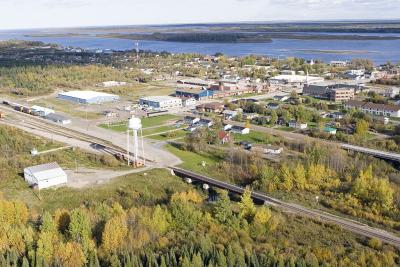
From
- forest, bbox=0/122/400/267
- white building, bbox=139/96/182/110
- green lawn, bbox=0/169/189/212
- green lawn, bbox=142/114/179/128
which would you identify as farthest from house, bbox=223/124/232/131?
forest, bbox=0/122/400/267

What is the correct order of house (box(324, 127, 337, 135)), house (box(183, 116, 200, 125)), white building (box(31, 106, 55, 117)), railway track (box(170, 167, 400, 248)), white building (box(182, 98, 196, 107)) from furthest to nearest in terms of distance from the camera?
white building (box(182, 98, 196, 107)) < white building (box(31, 106, 55, 117)) < house (box(183, 116, 200, 125)) < house (box(324, 127, 337, 135)) < railway track (box(170, 167, 400, 248))

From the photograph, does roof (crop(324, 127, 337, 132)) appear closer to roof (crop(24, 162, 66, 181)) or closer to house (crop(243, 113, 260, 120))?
house (crop(243, 113, 260, 120))

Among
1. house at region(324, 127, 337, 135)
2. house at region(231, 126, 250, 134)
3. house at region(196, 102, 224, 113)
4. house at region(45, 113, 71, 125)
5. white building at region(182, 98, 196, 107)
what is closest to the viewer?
house at region(324, 127, 337, 135)

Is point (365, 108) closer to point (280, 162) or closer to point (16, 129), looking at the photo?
point (280, 162)

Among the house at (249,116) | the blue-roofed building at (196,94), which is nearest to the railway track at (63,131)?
the house at (249,116)

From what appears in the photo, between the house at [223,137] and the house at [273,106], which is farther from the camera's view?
the house at [273,106]

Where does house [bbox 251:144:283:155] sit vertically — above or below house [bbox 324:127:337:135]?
below

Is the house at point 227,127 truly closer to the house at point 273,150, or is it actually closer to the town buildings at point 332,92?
the house at point 273,150
